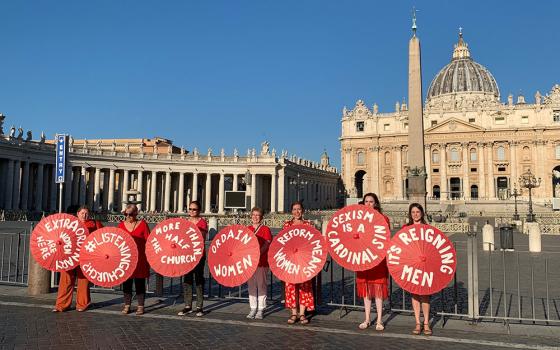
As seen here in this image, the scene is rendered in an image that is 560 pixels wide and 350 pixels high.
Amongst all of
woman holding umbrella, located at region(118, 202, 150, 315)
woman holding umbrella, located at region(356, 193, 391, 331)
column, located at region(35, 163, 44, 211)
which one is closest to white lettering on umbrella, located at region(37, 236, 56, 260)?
woman holding umbrella, located at region(118, 202, 150, 315)

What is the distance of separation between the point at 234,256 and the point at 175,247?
1.15 m

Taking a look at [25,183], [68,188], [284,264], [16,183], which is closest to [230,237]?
[284,264]

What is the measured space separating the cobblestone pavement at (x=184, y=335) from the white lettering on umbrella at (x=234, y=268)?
2.64 feet

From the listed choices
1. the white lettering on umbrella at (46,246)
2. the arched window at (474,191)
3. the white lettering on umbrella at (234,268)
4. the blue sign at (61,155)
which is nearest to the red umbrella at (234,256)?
the white lettering on umbrella at (234,268)

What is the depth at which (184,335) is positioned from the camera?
666 centimetres

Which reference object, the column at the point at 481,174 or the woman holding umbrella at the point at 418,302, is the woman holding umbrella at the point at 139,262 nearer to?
the woman holding umbrella at the point at 418,302

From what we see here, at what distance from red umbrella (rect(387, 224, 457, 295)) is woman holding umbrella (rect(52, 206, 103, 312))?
18.8 feet

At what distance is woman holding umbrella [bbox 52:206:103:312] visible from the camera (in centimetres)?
815

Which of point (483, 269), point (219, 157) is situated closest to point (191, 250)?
point (483, 269)

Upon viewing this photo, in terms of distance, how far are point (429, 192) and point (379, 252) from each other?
79023mm

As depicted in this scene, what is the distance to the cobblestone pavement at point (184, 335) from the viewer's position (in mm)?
6188

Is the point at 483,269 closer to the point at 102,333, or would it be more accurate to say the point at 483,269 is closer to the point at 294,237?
the point at 294,237

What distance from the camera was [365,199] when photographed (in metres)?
7.72

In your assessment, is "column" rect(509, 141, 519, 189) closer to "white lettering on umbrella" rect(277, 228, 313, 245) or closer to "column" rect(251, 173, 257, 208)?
"column" rect(251, 173, 257, 208)
